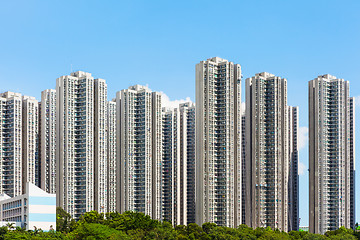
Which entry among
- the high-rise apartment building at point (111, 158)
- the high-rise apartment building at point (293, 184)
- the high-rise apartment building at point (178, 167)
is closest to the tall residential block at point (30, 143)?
the high-rise apartment building at point (111, 158)

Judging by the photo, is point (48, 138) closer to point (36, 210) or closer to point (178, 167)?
point (178, 167)

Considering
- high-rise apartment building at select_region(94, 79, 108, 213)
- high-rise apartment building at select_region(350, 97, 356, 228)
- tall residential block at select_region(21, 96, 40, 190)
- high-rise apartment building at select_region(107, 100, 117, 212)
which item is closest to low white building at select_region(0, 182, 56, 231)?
high-rise apartment building at select_region(94, 79, 108, 213)

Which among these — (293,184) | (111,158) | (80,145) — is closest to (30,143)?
(80,145)

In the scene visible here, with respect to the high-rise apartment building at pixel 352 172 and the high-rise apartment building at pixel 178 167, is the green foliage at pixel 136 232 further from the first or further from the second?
the high-rise apartment building at pixel 178 167

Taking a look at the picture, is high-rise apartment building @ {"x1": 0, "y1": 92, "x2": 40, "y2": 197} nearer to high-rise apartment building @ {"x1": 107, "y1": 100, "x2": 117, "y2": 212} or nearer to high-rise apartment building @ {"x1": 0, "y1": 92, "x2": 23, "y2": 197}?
high-rise apartment building @ {"x1": 0, "y1": 92, "x2": 23, "y2": 197}

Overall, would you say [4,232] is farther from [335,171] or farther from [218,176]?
[335,171]
